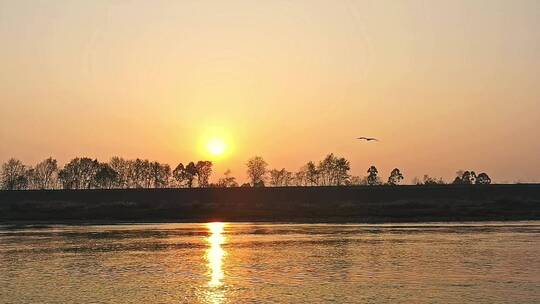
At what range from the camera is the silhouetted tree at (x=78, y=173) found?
196m

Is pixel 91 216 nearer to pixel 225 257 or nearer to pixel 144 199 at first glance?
pixel 144 199

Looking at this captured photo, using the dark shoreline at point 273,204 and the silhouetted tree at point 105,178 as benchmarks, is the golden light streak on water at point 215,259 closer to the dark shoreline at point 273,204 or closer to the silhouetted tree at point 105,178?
the dark shoreline at point 273,204

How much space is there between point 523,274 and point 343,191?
317 ft

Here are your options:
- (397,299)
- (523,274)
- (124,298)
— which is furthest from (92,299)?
(523,274)

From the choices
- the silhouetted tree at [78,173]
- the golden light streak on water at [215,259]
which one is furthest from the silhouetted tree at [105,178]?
the golden light streak on water at [215,259]

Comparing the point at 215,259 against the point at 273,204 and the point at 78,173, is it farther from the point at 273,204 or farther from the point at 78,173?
the point at 78,173

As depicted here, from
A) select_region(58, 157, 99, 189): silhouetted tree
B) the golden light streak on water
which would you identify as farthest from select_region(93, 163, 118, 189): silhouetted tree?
the golden light streak on water

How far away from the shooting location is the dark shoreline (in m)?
98.6

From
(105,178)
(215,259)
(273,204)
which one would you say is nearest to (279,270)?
(215,259)

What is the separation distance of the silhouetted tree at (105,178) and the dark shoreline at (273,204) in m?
55.2

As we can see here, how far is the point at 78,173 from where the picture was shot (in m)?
198

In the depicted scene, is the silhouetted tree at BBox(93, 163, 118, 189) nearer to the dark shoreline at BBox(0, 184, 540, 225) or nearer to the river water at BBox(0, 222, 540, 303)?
the dark shoreline at BBox(0, 184, 540, 225)

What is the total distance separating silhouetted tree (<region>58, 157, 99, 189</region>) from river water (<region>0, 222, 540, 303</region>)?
146 meters

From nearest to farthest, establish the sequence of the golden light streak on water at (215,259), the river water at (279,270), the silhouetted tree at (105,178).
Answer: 1. the river water at (279,270)
2. the golden light streak on water at (215,259)
3. the silhouetted tree at (105,178)
